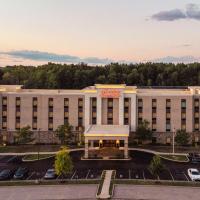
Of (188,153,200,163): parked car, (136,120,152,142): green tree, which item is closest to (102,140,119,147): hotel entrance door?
(136,120,152,142): green tree

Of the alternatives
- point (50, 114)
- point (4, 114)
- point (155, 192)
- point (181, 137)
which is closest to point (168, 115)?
point (181, 137)

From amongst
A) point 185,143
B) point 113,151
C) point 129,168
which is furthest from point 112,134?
point 185,143

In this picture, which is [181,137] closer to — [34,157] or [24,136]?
[34,157]

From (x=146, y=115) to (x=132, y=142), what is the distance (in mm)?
7527

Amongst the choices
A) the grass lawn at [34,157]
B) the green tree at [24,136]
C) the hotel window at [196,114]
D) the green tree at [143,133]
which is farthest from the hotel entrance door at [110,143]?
the hotel window at [196,114]

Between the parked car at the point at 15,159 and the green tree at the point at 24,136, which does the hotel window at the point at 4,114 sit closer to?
the green tree at the point at 24,136

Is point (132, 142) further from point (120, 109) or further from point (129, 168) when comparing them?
point (129, 168)

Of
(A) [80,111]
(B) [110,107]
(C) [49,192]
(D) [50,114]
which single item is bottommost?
(C) [49,192]

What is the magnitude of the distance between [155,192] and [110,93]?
43.5 m

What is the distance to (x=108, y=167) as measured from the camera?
7175cm

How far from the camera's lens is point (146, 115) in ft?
316

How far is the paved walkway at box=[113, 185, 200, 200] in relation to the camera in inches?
2052

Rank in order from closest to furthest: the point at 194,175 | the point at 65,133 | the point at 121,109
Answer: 1. the point at 194,175
2. the point at 65,133
3. the point at 121,109

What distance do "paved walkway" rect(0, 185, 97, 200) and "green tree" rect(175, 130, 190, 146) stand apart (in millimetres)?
38217
